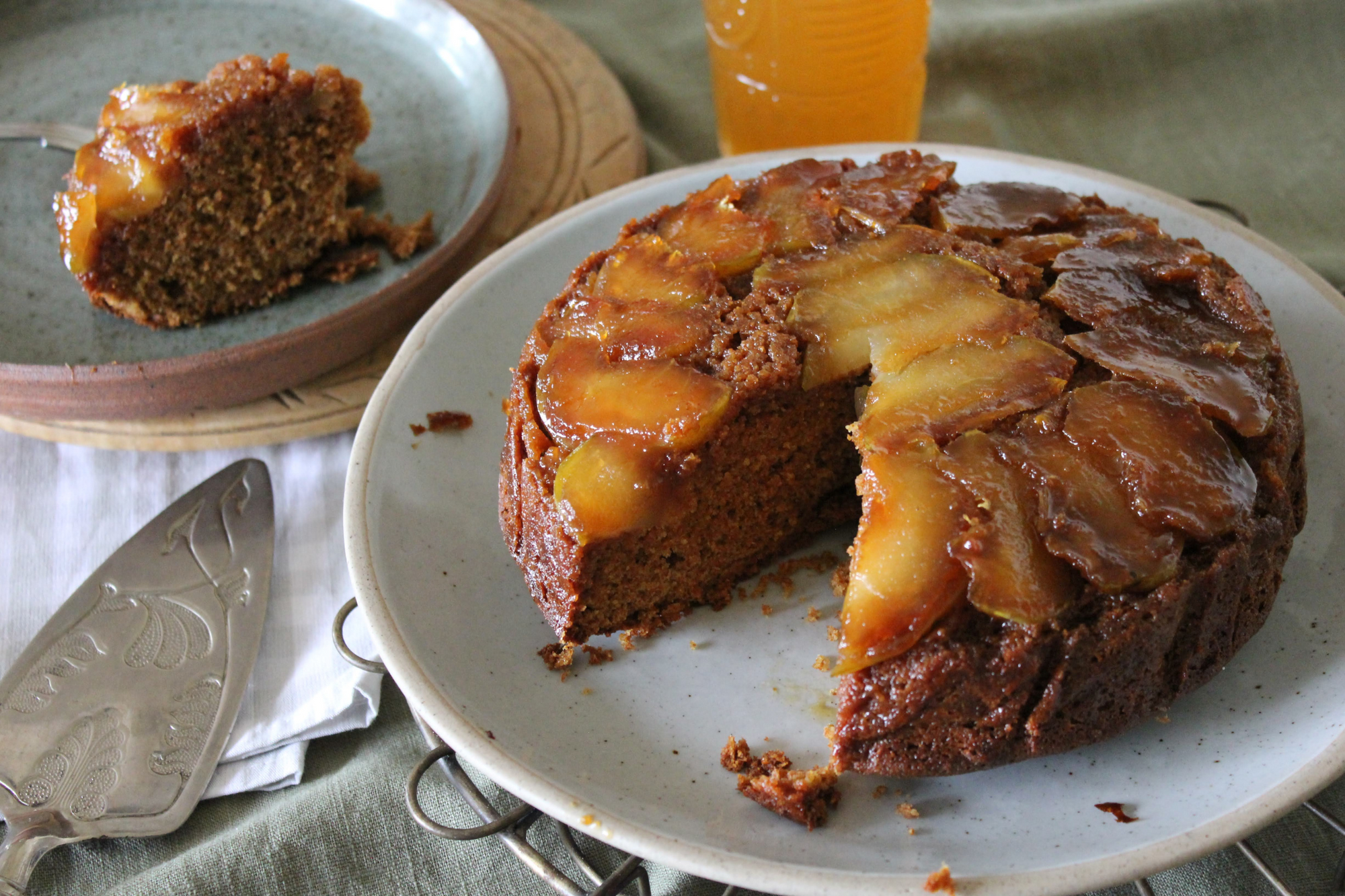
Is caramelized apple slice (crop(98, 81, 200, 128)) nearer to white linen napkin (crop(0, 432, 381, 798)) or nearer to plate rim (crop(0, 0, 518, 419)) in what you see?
plate rim (crop(0, 0, 518, 419))

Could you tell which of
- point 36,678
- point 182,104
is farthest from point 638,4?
point 36,678

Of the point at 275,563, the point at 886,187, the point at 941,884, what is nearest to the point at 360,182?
the point at 275,563

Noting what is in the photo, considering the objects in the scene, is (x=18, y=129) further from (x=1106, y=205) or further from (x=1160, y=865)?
(x=1160, y=865)

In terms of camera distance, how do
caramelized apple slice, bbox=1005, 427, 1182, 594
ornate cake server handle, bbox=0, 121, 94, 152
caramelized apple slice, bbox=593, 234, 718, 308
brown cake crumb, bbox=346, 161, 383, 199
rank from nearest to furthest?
1. caramelized apple slice, bbox=1005, 427, 1182, 594
2. caramelized apple slice, bbox=593, 234, 718, 308
3. brown cake crumb, bbox=346, 161, 383, 199
4. ornate cake server handle, bbox=0, 121, 94, 152

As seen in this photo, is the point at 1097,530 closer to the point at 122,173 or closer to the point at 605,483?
the point at 605,483

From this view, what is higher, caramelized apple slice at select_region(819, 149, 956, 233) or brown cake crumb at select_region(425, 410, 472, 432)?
caramelized apple slice at select_region(819, 149, 956, 233)

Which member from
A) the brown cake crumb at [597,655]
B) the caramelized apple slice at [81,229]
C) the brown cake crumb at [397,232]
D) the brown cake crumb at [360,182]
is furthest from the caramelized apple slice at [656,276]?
the caramelized apple slice at [81,229]

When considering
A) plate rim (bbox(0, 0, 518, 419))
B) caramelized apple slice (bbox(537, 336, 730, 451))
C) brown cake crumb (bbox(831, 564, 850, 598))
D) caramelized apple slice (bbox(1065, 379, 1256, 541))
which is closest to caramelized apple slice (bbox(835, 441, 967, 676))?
caramelized apple slice (bbox(1065, 379, 1256, 541))
